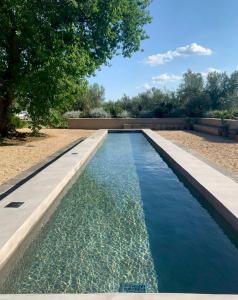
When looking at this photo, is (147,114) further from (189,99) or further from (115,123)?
(189,99)

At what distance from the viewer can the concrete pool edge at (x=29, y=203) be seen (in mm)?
4734

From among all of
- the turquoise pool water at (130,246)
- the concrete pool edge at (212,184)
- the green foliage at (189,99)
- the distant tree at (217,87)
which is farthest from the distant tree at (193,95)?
the turquoise pool water at (130,246)

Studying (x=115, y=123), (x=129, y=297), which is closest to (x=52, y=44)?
(x=129, y=297)

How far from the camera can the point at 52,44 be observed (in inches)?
622

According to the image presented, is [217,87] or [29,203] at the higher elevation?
[217,87]

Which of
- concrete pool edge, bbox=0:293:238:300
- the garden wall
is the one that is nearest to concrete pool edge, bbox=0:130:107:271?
concrete pool edge, bbox=0:293:238:300

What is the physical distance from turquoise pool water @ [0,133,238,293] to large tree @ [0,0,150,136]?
342 inches

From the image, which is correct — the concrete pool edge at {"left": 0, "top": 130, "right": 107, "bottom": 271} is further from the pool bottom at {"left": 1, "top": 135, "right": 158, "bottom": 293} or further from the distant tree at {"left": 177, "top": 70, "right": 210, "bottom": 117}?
the distant tree at {"left": 177, "top": 70, "right": 210, "bottom": 117}

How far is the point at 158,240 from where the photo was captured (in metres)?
5.45

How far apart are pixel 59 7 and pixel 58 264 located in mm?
13547

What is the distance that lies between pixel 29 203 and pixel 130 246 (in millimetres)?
2081

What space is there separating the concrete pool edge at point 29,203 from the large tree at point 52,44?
666 centimetres

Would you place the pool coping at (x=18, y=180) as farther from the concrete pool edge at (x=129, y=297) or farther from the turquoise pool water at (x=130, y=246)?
the concrete pool edge at (x=129, y=297)

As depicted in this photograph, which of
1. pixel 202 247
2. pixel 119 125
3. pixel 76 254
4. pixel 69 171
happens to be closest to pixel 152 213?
pixel 202 247
